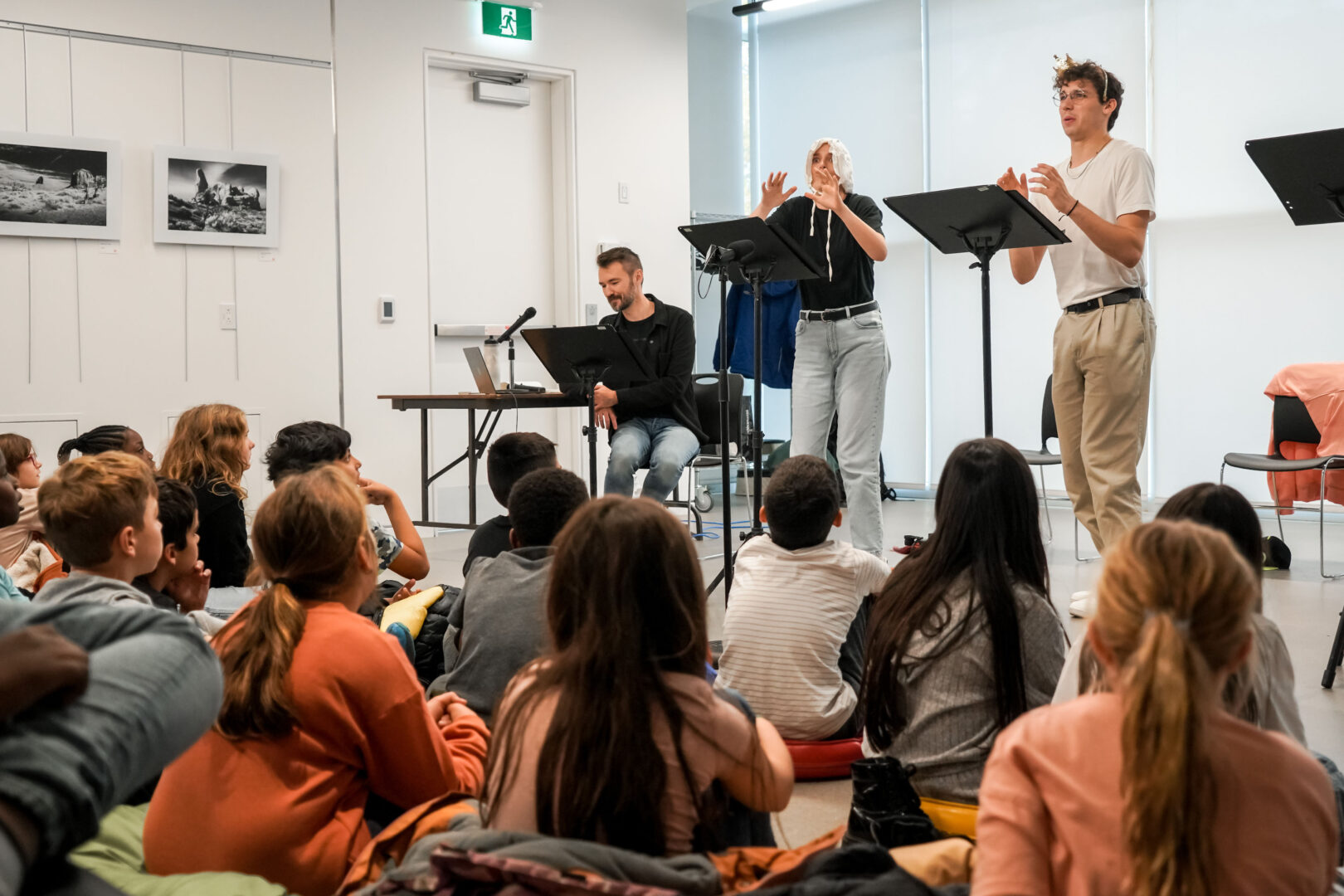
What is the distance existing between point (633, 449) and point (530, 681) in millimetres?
3398

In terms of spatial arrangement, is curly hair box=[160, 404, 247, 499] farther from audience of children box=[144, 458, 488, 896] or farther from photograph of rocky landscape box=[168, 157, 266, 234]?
photograph of rocky landscape box=[168, 157, 266, 234]

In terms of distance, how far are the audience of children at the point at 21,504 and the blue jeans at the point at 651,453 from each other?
2010 millimetres

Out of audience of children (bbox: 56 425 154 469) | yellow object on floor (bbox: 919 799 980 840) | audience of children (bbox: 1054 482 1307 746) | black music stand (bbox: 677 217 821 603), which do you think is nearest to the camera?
audience of children (bbox: 1054 482 1307 746)

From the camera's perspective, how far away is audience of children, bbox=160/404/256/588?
314 centimetres

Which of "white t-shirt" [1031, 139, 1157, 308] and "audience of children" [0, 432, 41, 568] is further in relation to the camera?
"white t-shirt" [1031, 139, 1157, 308]

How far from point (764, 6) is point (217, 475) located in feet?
19.4

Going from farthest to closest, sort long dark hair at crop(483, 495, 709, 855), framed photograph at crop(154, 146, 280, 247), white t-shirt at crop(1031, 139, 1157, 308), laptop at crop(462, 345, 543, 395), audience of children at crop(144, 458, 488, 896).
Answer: framed photograph at crop(154, 146, 280, 247) < laptop at crop(462, 345, 543, 395) < white t-shirt at crop(1031, 139, 1157, 308) < audience of children at crop(144, 458, 488, 896) < long dark hair at crop(483, 495, 709, 855)

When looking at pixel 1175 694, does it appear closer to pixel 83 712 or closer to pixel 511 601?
pixel 83 712

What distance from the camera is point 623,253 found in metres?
5.08

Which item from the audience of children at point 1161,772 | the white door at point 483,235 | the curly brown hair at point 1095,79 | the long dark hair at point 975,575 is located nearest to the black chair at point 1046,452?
the curly brown hair at point 1095,79

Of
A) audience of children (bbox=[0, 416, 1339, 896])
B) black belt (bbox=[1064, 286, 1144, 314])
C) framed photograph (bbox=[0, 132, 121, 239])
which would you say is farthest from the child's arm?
framed photograph (bbox=[0, 132, 121, 239])

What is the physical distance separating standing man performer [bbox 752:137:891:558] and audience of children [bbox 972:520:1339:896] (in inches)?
122

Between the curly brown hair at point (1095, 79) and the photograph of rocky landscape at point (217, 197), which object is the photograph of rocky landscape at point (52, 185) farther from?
the curly brown hair at point (1095, 79)

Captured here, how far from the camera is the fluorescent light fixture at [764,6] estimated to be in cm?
Result: 798
